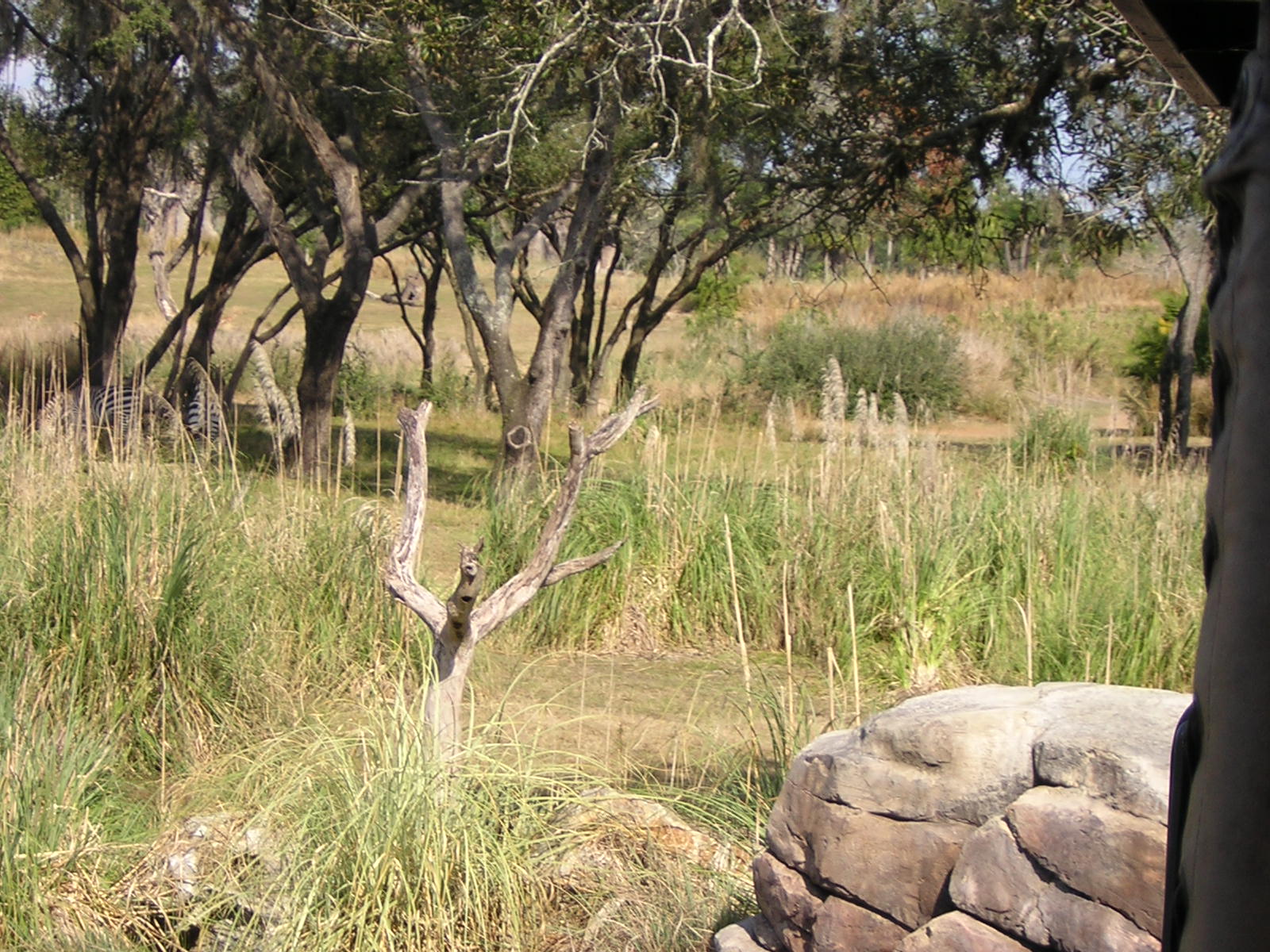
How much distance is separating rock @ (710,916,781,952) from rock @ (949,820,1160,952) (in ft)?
1.66

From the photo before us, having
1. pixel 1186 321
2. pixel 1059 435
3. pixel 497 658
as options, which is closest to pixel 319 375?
pixel 497 658

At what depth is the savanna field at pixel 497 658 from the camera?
3.28m

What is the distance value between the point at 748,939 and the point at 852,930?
1.09 feet

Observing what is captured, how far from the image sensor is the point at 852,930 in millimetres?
2369

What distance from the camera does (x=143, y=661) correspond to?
4.62 m

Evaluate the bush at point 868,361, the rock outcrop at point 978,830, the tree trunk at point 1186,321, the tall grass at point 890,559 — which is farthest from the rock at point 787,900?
the bush at point 868,361

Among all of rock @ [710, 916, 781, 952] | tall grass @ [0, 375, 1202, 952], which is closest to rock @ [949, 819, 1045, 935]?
rock @ [710, 916, 781, 952]

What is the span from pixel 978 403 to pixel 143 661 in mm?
17283

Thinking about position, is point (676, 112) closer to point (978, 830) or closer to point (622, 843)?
point (622, 843)

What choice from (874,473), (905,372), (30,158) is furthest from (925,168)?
(30,158)

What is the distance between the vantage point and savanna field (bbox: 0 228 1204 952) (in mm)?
3277

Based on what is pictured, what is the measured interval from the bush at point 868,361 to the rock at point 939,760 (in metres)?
16.7

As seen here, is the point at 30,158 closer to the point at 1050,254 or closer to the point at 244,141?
the point at 244,141

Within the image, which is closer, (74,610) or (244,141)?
(74,610)
